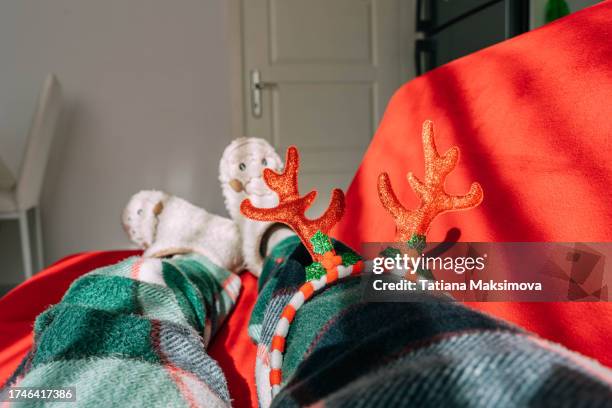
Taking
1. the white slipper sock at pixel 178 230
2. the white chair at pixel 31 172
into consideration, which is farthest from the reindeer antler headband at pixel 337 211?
the white chair at pixel 31 172

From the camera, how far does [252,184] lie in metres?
0.99

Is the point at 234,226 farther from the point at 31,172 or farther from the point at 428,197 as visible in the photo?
the point at 31,172

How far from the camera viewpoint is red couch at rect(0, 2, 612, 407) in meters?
0.37

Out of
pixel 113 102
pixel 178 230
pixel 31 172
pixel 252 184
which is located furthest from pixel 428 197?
pixel 113 102

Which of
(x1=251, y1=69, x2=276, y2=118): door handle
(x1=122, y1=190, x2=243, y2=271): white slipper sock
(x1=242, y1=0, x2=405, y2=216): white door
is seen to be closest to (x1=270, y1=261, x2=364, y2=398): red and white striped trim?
(x1=122, y1=190, x2=243, y2=271): white slipper sock

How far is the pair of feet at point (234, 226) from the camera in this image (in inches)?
36.8

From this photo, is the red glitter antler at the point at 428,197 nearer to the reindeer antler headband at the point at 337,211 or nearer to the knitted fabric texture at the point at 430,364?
the reindeer antler headband at the point at 337,211

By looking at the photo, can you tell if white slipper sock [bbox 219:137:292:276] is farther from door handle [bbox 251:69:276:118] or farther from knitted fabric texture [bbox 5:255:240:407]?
door handle [bbox 251:69:276:118]

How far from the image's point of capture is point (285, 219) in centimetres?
46

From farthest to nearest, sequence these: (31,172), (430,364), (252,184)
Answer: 1. (31,172)
2. (252,184)
3. (430,364)

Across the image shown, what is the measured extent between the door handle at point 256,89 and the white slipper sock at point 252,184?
1.52 metres

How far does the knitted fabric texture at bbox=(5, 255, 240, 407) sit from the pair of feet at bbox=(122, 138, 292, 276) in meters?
0.38

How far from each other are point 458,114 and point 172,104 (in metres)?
2.14

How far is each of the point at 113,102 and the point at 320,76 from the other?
1.12m
